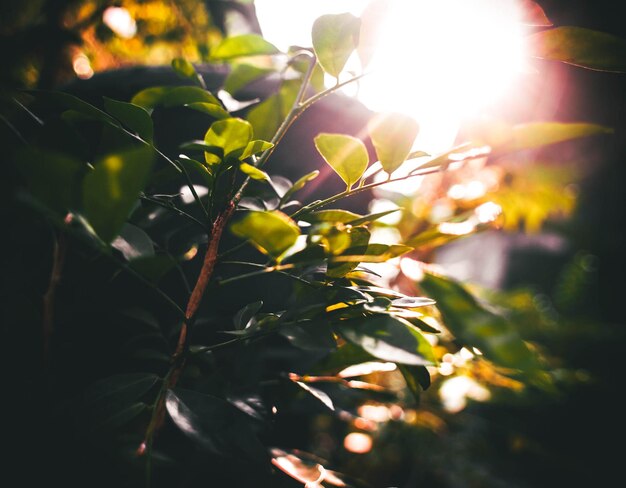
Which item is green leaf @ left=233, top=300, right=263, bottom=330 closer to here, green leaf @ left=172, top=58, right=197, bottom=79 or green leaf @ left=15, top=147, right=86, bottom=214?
green leaf @ left=15, top=147, right=86, bottom=214

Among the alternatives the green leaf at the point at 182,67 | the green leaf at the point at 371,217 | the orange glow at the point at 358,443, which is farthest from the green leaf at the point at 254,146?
the orange glow at the point at 358,443

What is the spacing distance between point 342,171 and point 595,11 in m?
0.75

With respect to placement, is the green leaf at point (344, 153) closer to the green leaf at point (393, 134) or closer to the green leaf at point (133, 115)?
the green leaf at point (393, 134)

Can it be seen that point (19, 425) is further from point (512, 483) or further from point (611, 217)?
point (611, 217)

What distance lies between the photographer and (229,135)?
32 centimetres

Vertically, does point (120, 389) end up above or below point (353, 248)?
below

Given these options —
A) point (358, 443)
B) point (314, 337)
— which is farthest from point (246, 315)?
point (358, 443)

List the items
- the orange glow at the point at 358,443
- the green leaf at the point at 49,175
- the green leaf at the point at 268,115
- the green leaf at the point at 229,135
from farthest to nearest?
the orange glow at the point at 358,443 → the green leaf at the point at 268,115 → the green leaf at the point at 229,135 → the green leaf at the point at 49,175

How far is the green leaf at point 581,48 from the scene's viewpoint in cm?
30

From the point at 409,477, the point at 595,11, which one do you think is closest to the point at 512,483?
the point at 409,477

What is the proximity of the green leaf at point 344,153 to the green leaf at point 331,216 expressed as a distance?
0.13 feet

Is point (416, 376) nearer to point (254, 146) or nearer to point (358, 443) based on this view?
point (254, 146)

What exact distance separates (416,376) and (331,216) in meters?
0.20

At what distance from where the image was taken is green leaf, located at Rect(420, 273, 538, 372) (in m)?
0.23
